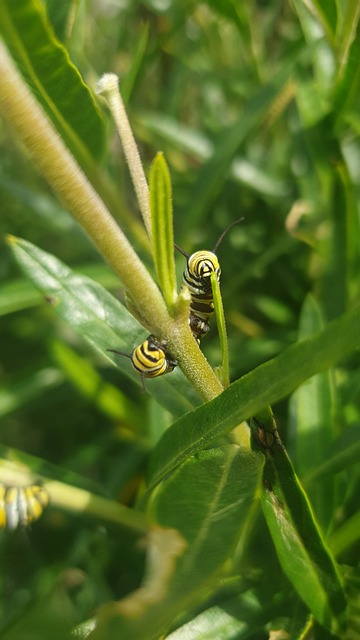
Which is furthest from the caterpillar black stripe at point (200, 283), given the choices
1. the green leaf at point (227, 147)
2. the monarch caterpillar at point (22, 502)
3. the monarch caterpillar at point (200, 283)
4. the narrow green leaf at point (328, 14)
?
the green leaf at point (227, 147)

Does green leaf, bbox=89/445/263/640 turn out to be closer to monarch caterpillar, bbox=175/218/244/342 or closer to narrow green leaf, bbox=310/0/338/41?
monarch caterpillar, bbox=175/218/244/342

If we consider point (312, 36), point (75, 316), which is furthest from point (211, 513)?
point (312, 36)

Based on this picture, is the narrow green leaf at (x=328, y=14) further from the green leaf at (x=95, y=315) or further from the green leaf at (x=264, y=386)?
the green leaf at (x=264, y=386)

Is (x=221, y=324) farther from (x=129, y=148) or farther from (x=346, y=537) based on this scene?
(x=346, y=537)

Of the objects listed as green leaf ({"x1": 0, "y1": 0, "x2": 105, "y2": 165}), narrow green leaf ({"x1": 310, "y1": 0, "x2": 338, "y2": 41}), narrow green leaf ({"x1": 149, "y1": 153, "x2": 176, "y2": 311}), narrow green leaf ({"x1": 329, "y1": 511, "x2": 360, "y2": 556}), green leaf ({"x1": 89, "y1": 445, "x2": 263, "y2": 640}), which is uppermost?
green leaf ({"x1": 0, "y1": 0, "x2": 105, "y2": 165})

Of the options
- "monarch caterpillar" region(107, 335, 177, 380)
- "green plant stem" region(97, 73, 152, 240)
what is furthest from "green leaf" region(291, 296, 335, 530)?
"green plant stem" region(97, 73, 152, 240)

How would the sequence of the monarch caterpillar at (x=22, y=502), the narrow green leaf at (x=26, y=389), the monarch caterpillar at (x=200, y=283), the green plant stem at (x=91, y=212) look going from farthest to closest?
the narrow green leaf at (x=26, y=389), the monarch caterpillar at (x=22, y=502), the monarch caterpillar at (x=200, y=283), the green plant stem at (x=91, y=212)
